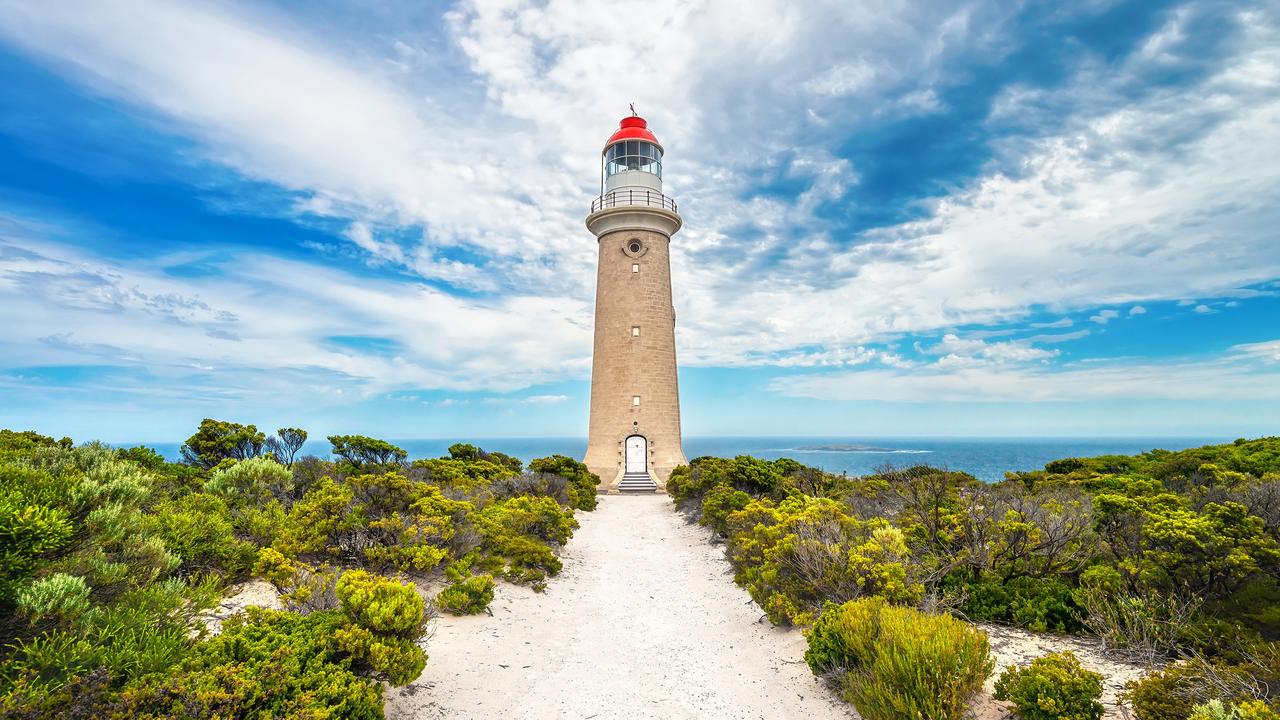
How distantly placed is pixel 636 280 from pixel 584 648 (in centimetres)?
1766

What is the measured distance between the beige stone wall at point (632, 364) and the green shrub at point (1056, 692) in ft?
61.0

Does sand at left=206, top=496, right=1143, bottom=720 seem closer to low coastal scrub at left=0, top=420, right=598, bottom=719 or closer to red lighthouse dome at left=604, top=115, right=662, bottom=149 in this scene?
low coastal scrub at left=0, top=420, right=598, bottom=719

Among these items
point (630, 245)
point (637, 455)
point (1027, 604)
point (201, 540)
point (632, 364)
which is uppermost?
point (630, 245)

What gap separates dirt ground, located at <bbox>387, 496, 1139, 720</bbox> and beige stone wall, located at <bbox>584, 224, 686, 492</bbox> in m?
12.3

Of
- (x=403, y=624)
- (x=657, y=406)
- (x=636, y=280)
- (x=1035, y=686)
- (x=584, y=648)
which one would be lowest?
(x=584, y=648)

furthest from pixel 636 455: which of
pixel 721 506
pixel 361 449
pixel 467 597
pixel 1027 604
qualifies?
pixel 1027 604

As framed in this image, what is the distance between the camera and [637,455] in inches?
904

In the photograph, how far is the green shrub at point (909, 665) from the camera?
4340mm

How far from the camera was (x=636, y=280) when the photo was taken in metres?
23.4

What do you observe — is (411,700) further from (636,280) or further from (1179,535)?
(636,280)

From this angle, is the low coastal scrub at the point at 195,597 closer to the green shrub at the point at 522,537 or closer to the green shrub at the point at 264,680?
the green shrub at the point at 264,680

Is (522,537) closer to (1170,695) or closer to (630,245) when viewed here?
(1170,695)

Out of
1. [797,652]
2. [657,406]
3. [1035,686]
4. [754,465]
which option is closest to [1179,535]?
[1035,686]

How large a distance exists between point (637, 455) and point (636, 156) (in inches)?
499
